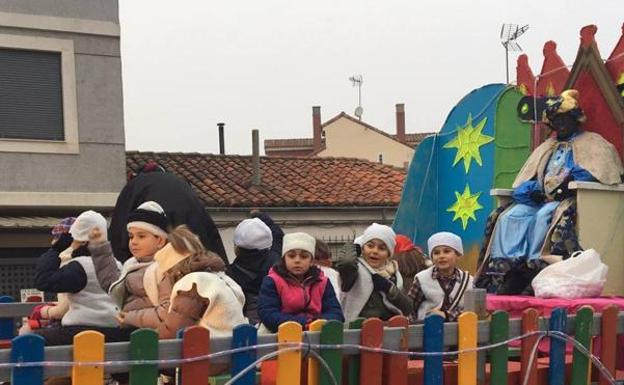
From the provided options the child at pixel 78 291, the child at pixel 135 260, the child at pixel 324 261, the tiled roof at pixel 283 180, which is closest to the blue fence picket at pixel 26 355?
the child at pixel 135 260

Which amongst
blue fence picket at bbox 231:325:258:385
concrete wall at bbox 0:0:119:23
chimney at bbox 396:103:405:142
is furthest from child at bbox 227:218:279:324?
chimney at bbox 396:103:405:142

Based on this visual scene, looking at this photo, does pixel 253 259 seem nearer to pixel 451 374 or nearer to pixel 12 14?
pixel 451 374

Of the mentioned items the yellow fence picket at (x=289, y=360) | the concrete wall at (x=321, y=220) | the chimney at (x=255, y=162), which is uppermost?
the chimney at (x=255, y=162)

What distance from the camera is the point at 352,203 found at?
62.7ft

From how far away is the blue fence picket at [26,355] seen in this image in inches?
122

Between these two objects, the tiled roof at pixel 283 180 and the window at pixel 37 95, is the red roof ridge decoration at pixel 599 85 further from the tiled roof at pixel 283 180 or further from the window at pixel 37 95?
the tiled roof at pixel 283 180

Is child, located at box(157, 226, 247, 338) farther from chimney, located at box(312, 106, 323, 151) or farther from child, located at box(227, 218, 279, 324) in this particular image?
chimney, located at box(312, 106, 323, 151)

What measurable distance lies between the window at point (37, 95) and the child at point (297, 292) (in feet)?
33.5

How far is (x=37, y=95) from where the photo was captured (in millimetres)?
14242

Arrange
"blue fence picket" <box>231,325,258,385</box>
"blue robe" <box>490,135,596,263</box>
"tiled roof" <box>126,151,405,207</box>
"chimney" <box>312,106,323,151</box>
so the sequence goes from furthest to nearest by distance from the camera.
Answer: "chimney" <box>312,106,323,151</box> < "tiled roof" <box>126,151,405,207</box> < "blue robe" <box>490,135,596,263</box> < "blue fence picket" <box>231,325,258,385</box>

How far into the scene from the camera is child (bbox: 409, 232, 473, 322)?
583cm

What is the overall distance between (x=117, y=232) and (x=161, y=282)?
77.7 inches

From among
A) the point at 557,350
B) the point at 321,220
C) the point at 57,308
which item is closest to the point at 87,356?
the point at 57,308

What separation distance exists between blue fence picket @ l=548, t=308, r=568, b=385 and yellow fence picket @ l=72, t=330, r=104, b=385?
2.45 meters
